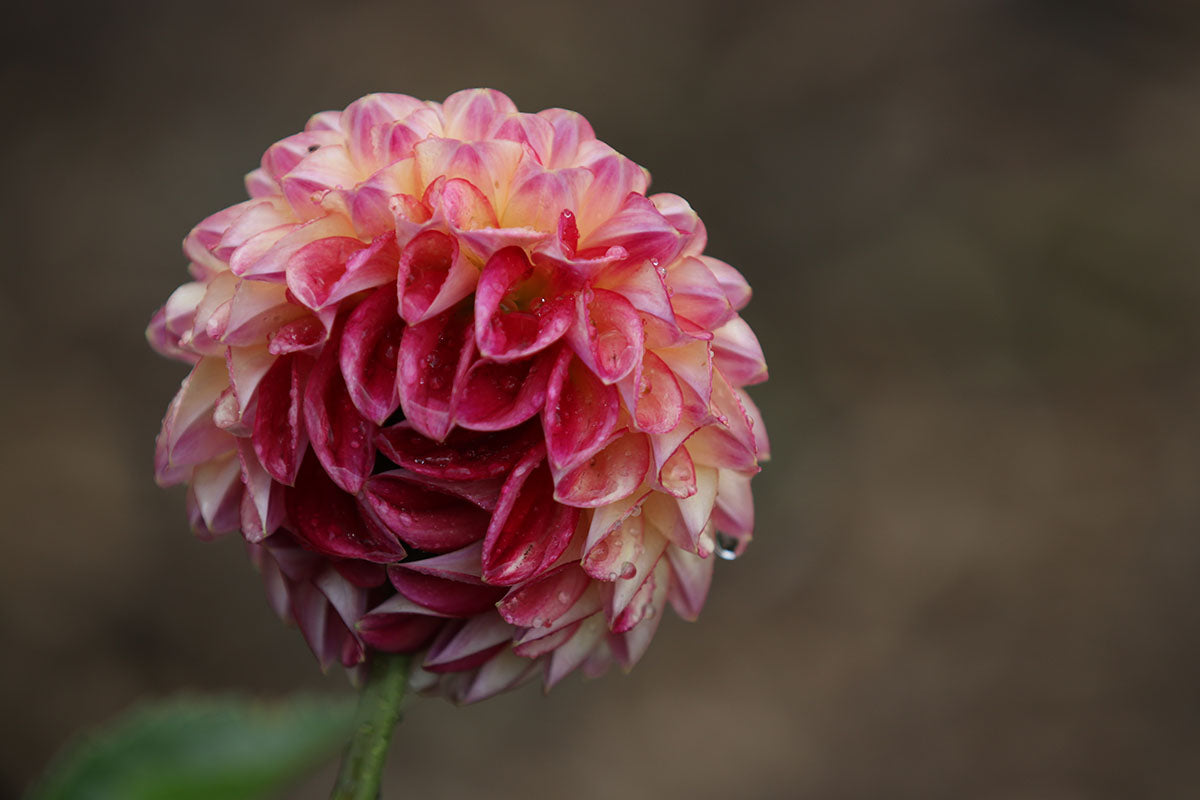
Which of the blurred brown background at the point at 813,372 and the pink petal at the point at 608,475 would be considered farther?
the blurred brown background at the point at 813,372

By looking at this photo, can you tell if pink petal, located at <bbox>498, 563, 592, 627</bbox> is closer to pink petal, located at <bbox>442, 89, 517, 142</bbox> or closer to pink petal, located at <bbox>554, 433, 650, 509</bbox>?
pink petal, located at <bbox>554, 433, 650, 509</bbox>

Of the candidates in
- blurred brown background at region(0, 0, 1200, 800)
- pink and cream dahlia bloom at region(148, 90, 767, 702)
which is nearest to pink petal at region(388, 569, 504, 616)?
pink and cream dahlia bloom at region(148, 90, 767, 702)

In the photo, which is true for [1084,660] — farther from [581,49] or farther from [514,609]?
[514,609]

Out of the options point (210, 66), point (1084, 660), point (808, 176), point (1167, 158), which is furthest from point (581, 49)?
point (1084, 660)

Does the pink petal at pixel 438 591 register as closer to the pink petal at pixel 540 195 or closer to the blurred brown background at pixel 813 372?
the pink petal at pixel 540 195

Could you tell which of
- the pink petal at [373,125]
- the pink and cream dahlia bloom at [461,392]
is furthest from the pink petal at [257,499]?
the pink petal at [373,125]

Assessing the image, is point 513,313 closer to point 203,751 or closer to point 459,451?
point 459,451
